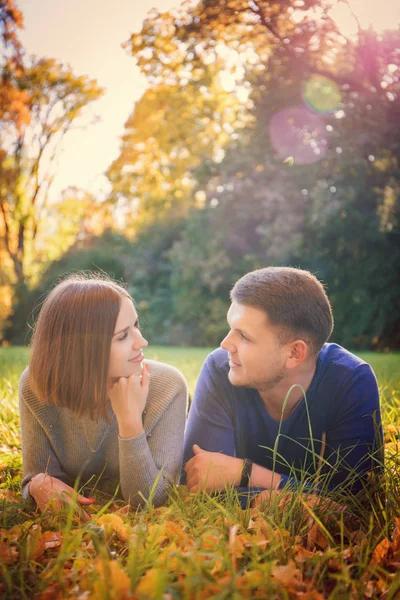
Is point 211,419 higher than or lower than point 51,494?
higher

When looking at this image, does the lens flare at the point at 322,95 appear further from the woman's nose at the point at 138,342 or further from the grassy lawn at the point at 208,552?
the grassy lawn at the point at 208,552

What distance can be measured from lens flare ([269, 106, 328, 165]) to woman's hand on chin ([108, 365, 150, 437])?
11.7 metres

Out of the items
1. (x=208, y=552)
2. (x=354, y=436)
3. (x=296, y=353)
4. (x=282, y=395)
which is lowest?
(x=208, y=552)

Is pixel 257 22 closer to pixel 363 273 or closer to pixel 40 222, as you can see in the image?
pixel 363 273

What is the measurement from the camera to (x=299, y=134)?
13.4 meters

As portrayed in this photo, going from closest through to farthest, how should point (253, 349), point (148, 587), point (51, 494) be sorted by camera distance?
point (148, 587) → point (51, 494) → point (253, 349)

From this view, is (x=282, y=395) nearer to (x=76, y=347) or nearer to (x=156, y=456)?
(x=156, y=456)

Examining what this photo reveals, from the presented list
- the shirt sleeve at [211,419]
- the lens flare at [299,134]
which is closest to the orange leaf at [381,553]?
the shirt sleeve at [211,419]

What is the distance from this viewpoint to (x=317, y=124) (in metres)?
13.1

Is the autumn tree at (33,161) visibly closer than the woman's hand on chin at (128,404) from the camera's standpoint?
No

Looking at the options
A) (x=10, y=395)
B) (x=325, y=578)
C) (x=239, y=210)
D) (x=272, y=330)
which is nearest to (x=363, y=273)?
(x=239, y=210)

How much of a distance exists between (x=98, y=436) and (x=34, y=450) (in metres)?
0.33

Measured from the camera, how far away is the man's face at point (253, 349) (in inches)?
107

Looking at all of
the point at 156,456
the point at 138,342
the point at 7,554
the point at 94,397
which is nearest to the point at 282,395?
the point at 156,456
